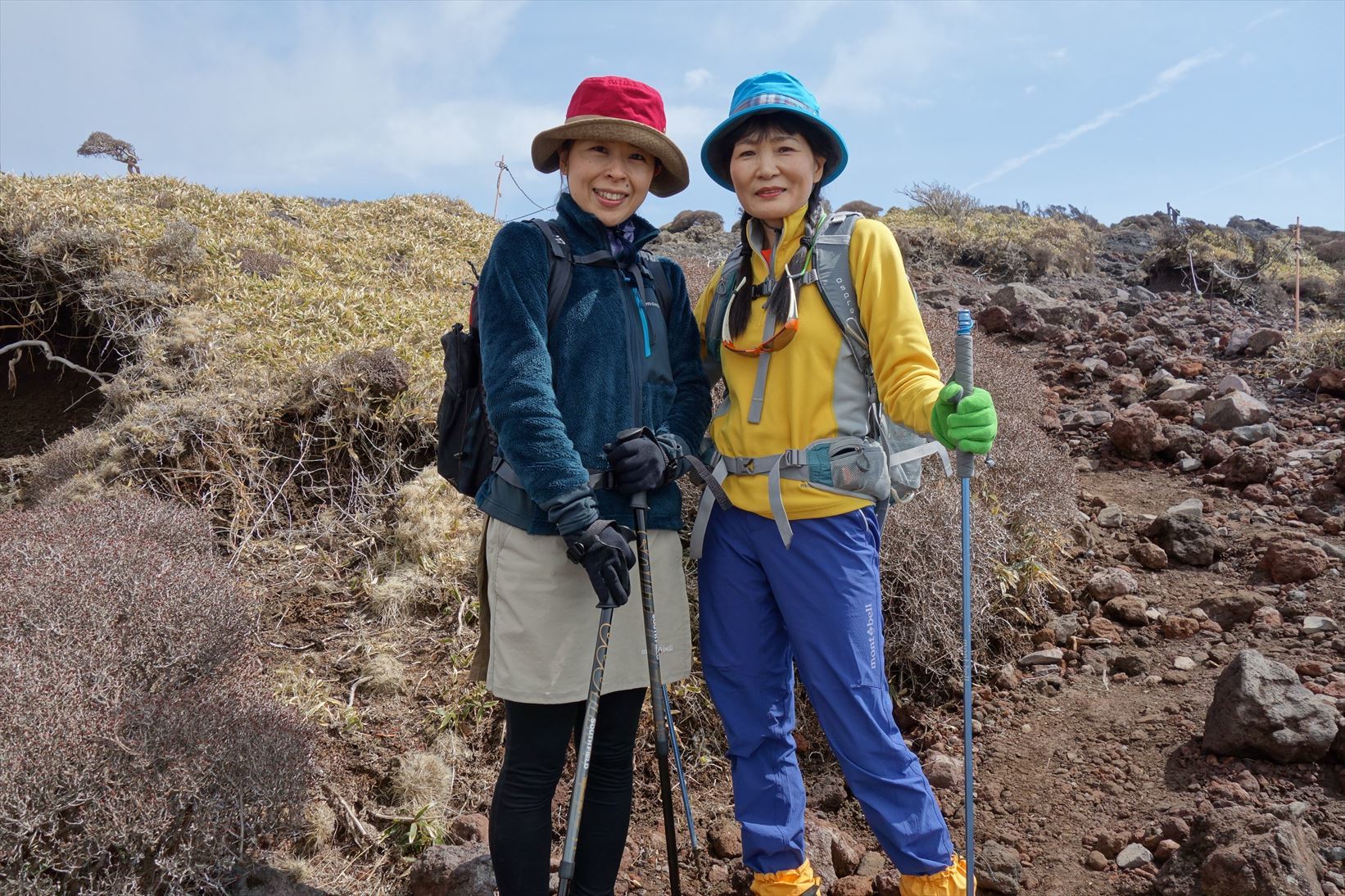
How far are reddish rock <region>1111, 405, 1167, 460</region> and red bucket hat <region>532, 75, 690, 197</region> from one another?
548 cm

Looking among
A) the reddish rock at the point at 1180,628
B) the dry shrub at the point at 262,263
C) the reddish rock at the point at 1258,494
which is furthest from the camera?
the dry shrub at the point at 262,263

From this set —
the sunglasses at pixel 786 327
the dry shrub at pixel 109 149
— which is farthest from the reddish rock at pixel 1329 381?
the dry shrub at pixel 109 149

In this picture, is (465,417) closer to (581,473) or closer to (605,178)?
→ (581,473)

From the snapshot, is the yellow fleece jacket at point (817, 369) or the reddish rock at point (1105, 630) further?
the reddish rock at point (1105, 630)

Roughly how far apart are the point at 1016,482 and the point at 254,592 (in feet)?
13.4

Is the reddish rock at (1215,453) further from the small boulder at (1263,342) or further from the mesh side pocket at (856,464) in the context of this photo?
the mesh side pocket at (856,464)

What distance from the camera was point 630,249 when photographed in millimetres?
2271

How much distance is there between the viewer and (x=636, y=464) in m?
2.05

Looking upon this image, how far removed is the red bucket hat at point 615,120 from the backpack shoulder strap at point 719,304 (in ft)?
1.05

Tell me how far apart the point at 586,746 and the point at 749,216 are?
1.47m

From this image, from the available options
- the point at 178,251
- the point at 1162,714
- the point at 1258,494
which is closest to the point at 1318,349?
the point at 1258,494

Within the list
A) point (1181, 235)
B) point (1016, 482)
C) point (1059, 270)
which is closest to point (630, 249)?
point (1016, 482)

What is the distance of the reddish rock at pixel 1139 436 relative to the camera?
651 centimetres

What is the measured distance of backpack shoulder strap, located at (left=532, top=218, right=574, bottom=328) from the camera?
212 cm
